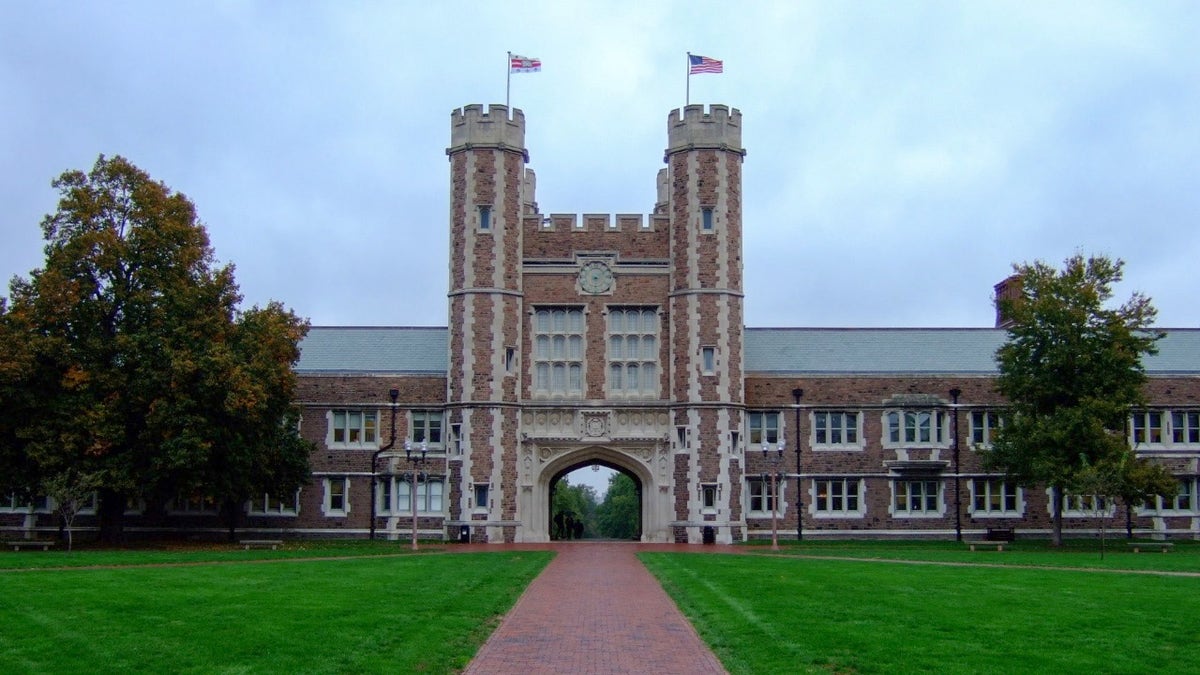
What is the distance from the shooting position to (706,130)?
147 feet

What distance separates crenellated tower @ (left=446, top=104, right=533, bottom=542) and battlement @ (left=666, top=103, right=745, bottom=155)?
17.9ft

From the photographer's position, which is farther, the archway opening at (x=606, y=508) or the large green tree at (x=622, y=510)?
the large green tree at (x=622, y=510)

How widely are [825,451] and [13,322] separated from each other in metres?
26.8

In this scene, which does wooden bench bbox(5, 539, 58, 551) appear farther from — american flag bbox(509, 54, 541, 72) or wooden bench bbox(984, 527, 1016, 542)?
wooden bench bbox(984, 527, 1016, 542)

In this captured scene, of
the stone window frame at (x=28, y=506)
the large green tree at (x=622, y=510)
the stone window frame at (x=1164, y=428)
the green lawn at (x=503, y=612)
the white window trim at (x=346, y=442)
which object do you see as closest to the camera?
the green lawn at (x=503, y=612)

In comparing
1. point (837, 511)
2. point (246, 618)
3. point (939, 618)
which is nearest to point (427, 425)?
point (837, 511)

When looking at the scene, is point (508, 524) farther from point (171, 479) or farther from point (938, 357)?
point (938, 357)

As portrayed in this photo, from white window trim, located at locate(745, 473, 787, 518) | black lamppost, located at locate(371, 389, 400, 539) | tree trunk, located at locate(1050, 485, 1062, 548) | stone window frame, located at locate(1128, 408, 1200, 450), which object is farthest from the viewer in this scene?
stone window frame, located at locate(1128, 408, 1200, 450)

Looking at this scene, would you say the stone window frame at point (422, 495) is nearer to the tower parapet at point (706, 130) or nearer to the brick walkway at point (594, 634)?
the tower parapet at point (706, 130)

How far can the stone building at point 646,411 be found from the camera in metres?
43.7

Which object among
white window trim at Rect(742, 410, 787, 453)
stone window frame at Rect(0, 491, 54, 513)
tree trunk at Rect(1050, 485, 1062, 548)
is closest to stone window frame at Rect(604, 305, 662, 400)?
white window trim at Rect(742, 410, 787, 453)

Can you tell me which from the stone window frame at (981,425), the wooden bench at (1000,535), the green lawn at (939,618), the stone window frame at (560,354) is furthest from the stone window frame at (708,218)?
the green lawn at (939,618)

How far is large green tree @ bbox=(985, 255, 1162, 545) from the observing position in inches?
1554

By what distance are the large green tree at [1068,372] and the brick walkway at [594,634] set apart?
18.1m
